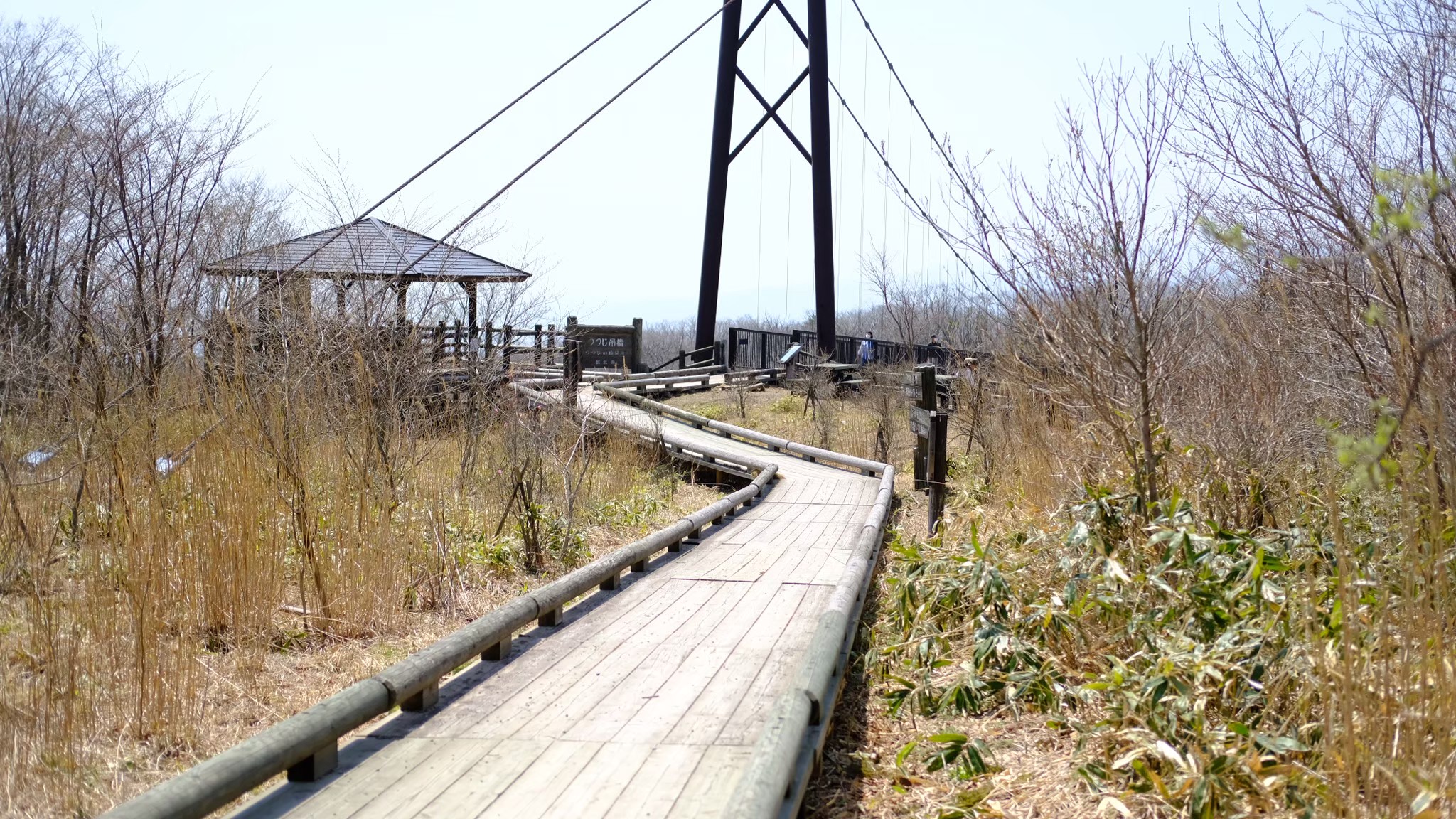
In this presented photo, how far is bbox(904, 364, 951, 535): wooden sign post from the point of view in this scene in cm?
844

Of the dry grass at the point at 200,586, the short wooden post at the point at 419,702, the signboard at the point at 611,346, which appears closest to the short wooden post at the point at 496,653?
the short wooden post at the point at 419,702

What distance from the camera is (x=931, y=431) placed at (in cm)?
896

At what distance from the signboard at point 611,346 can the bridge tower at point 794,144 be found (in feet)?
8.74

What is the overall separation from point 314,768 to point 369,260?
23.9 feet

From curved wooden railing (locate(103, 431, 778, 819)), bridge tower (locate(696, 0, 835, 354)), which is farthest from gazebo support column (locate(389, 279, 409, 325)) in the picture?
bridge tower (locate(696, 0, 835, 354))

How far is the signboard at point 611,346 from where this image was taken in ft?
74.9

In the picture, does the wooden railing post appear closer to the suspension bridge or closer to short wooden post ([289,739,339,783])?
the suspension bridge

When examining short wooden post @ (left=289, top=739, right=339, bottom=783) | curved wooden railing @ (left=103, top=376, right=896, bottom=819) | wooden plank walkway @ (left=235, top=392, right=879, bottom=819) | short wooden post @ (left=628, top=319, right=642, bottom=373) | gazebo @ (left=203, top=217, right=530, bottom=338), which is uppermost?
gazebo @ (left=203, top=217, right=530, bottom=338)

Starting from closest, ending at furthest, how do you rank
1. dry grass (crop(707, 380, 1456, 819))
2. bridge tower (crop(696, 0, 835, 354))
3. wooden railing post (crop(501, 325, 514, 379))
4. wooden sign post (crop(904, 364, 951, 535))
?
dry grass (crop(707, 380, 1456, 819)) < wooden sign post (crop(904, 364, 951, 535)) < wooden railing post (crop(501, 325, 514, 379)) < bridge tower (crop(696, 0, 835, 354))

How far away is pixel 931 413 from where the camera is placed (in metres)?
9.06

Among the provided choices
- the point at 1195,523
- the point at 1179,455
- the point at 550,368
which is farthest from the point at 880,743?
the point at 550,368

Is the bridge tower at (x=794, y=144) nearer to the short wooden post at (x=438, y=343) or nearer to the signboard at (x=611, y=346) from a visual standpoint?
the signboard at (x=611, y=346)

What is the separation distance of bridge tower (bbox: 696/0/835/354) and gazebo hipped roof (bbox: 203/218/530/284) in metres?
5.12

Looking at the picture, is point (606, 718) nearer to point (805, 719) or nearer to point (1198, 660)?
point (805, 719)
